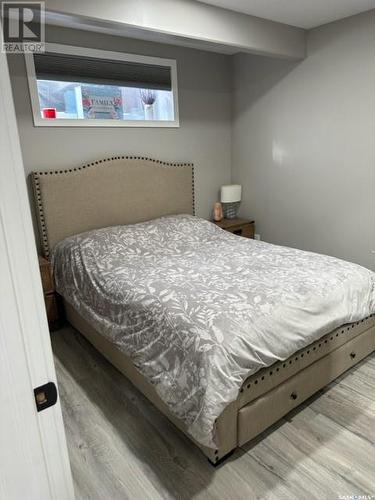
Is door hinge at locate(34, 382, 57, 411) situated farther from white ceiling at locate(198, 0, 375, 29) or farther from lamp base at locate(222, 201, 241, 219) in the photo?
lamp base at locate(222, 201, 241, 219)

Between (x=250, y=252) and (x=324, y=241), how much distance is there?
3.65ft

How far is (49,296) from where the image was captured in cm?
292

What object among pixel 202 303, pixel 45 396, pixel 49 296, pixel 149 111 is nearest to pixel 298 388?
pixel 202 303

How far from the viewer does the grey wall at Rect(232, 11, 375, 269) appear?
2943 millimetres

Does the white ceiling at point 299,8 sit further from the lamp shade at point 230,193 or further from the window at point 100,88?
the lamp shade at point 230,193

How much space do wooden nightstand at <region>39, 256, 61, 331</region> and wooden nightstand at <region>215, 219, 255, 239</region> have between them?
1875 mm

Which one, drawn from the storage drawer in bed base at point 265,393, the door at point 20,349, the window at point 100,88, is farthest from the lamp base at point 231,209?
the door at point 20,349

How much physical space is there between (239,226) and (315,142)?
1.17 m

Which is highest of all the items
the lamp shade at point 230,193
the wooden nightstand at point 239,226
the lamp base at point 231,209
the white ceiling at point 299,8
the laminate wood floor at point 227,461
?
the white ceiling at point 299,8

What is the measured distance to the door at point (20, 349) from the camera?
2.17ft

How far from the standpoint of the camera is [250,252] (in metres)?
2.77

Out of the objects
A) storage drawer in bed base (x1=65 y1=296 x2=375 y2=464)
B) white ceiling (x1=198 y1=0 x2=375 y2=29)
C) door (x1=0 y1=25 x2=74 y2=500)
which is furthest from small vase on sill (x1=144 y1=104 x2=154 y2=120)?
door (x1=0 y1=25 x2=74 y2=500)

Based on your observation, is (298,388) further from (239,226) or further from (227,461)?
(239,226)

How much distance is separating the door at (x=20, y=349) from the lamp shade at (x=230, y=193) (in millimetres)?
3432
